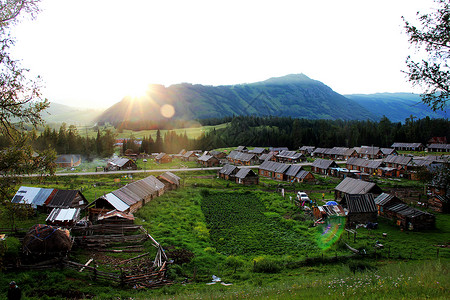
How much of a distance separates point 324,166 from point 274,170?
13683 mm

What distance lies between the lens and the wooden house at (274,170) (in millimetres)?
65044

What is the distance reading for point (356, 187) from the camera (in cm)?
4156

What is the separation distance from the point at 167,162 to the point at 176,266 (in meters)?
79.9

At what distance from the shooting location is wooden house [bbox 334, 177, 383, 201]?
4003 centimetres

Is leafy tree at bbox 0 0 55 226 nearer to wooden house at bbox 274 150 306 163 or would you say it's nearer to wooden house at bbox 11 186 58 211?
wooden house at bbox 11 186 58 211

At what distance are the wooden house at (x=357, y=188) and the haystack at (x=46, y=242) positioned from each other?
34.2 meters

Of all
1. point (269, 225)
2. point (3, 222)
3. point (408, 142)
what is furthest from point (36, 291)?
point (408, 142)

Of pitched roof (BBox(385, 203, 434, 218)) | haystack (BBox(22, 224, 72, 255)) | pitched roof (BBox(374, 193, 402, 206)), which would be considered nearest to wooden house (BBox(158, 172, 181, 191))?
haystack (BBox(22, 224, 72, 255))

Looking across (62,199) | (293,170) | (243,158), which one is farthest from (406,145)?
(62,199)

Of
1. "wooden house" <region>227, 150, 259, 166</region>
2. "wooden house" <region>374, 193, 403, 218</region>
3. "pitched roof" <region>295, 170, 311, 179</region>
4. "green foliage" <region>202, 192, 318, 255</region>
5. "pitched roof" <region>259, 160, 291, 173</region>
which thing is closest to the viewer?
"green foliage" <region>202, 192, 318, 255</region>

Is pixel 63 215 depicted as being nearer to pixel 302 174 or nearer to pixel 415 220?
pixel 415 220

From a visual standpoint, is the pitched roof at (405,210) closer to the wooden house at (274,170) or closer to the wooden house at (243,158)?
the wooden house at (274,170)

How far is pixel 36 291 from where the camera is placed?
14969 mm

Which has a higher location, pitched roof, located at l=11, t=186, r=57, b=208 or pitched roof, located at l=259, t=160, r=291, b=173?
pitched roof, located at l=11, t=186, r=57, b=208
